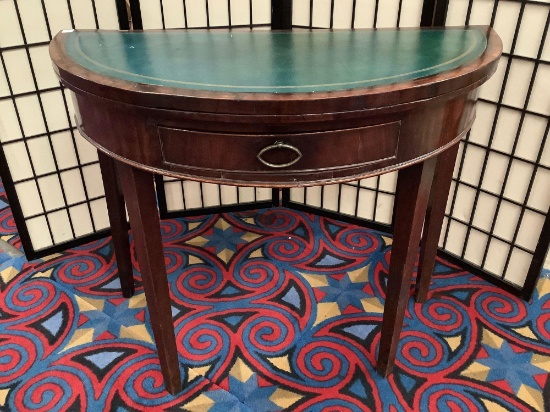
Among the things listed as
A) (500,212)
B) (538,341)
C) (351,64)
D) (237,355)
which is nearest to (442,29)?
(351,64)

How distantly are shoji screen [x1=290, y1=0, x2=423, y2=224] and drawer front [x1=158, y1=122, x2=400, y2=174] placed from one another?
38.7 inches

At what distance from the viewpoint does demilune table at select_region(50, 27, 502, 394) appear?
96 centimetres

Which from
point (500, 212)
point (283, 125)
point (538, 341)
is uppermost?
point (283, 125)

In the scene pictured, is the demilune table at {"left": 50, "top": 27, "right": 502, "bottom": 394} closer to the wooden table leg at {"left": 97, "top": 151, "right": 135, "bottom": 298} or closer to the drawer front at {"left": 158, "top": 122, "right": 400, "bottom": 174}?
the drawer front at {"left": 158, "top": 122, "right": 400, "bottom": 174}

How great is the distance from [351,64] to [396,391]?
95 centimetres

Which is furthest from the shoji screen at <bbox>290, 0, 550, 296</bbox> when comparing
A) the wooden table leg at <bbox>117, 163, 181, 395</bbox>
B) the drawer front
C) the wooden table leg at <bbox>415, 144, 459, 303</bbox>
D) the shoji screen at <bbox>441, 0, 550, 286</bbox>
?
the wooden table leg at <bbox>117, 163, 181, 395</bbox>

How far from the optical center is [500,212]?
183 centimetres

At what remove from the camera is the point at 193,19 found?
1.99 m

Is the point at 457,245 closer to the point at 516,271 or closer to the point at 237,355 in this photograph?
the point at 516,271

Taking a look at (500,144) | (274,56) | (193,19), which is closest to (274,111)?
(274,56)

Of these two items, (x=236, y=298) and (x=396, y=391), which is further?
(x=236, y=298)

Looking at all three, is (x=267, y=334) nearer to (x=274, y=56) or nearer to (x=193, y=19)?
(x=274, y=56)

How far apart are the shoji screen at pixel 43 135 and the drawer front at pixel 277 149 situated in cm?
105

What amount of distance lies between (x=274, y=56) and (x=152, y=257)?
570 mm
